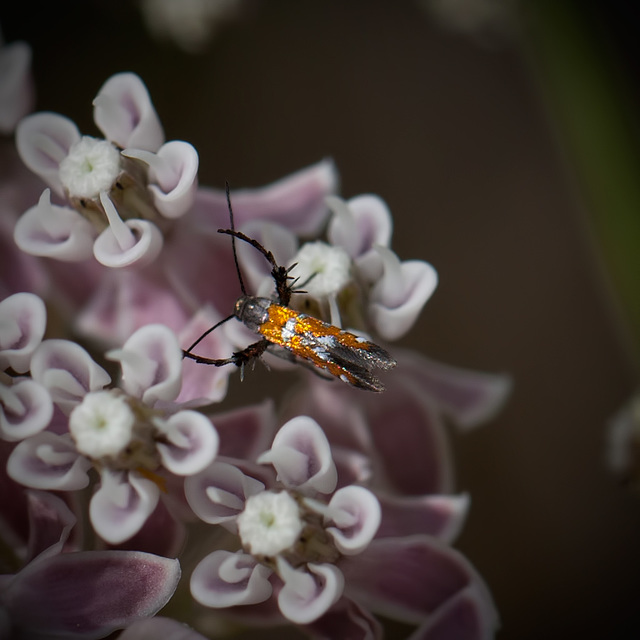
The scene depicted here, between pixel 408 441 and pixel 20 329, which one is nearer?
pixel 20 329

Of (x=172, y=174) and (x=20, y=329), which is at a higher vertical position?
(x=172, y=174)

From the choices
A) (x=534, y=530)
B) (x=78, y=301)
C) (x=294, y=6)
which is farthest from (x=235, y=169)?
(x=534, y=530)

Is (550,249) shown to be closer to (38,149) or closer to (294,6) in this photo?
(294,6)

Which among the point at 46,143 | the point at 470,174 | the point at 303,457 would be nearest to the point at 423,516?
the point at 303,457

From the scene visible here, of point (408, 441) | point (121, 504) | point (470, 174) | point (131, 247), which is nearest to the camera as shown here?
point (121, 504)

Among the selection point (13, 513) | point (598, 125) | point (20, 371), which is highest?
point (598, 125)


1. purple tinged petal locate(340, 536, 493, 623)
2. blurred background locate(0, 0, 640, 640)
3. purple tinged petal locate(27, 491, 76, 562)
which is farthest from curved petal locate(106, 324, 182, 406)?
blurred background locate(0, 0, 640, 640)

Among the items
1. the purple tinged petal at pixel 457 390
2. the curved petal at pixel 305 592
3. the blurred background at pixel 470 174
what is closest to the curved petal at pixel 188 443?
the curved petal at pixel 305 592

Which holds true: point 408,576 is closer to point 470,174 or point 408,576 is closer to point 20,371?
point 20,371
